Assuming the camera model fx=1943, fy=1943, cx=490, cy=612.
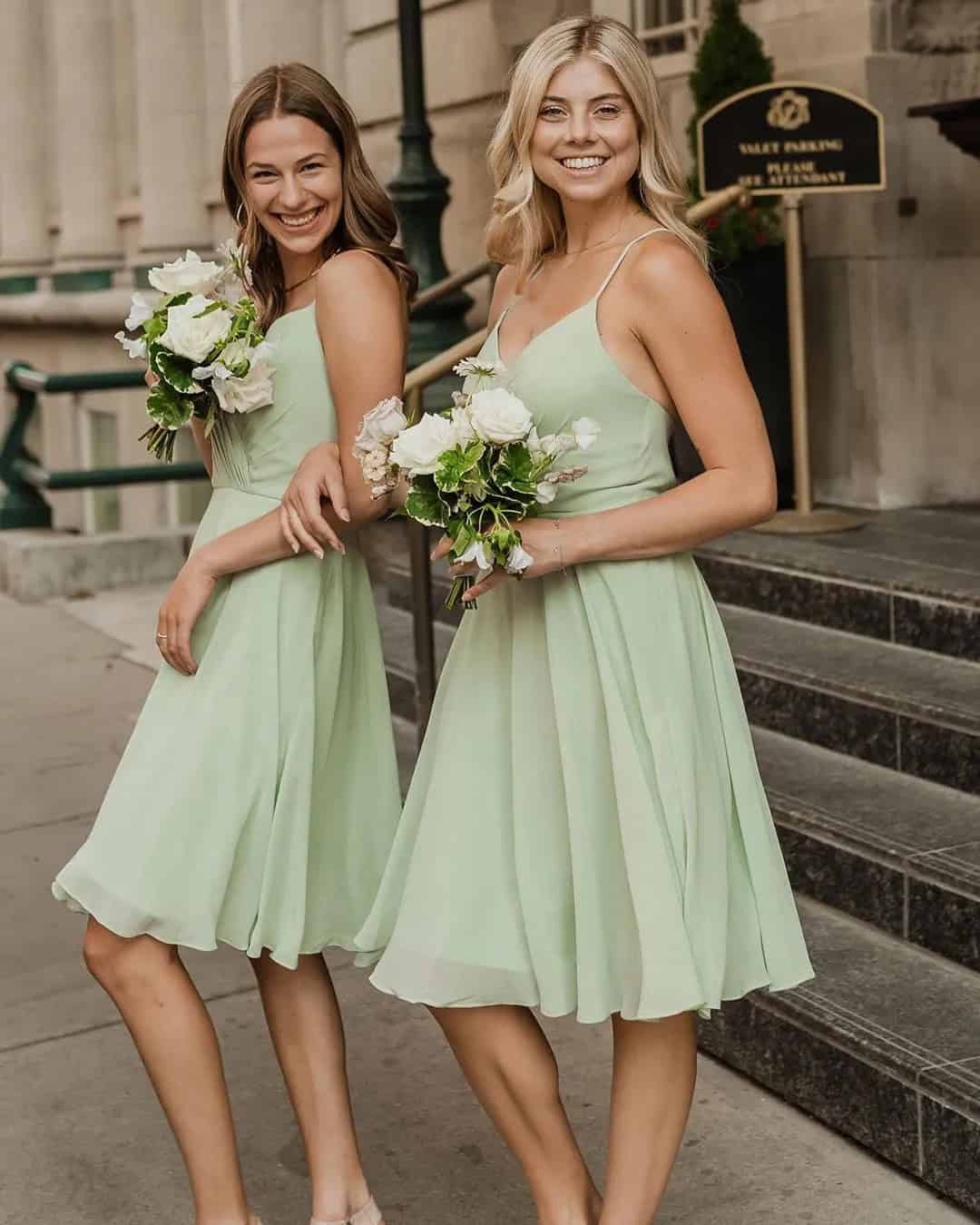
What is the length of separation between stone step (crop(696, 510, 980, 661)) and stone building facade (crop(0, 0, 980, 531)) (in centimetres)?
56

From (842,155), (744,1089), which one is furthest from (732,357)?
(842,155)

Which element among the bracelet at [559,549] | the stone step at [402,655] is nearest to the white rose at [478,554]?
the bracelet at [559,549]

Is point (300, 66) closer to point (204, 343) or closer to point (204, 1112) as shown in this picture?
point (204, 343)

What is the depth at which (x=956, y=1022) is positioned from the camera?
3.85 meters

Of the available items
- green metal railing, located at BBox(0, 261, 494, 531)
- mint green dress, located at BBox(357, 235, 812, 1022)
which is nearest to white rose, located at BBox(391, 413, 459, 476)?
mint green dress, located at BBox(357, 235, 812, 1022)

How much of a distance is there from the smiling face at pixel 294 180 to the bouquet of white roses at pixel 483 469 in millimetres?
567

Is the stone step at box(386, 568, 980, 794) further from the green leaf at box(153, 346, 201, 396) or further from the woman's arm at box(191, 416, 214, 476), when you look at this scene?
the green leaf at box(153, 346, 201, 396)

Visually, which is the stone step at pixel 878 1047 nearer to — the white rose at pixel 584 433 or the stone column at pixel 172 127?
the white rose at pixel 584 433

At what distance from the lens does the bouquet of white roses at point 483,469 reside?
8.96ft

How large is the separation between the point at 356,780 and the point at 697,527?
2.93ft

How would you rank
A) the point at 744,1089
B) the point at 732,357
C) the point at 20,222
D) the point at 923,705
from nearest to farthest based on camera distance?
the point at 732,357
the point at 744,1089
the point at 923,705
the point at 20,222

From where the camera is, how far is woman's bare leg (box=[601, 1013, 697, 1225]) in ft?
9.66

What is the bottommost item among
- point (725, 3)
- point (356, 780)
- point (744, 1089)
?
point (744, 1089)

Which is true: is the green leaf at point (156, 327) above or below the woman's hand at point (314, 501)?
above
